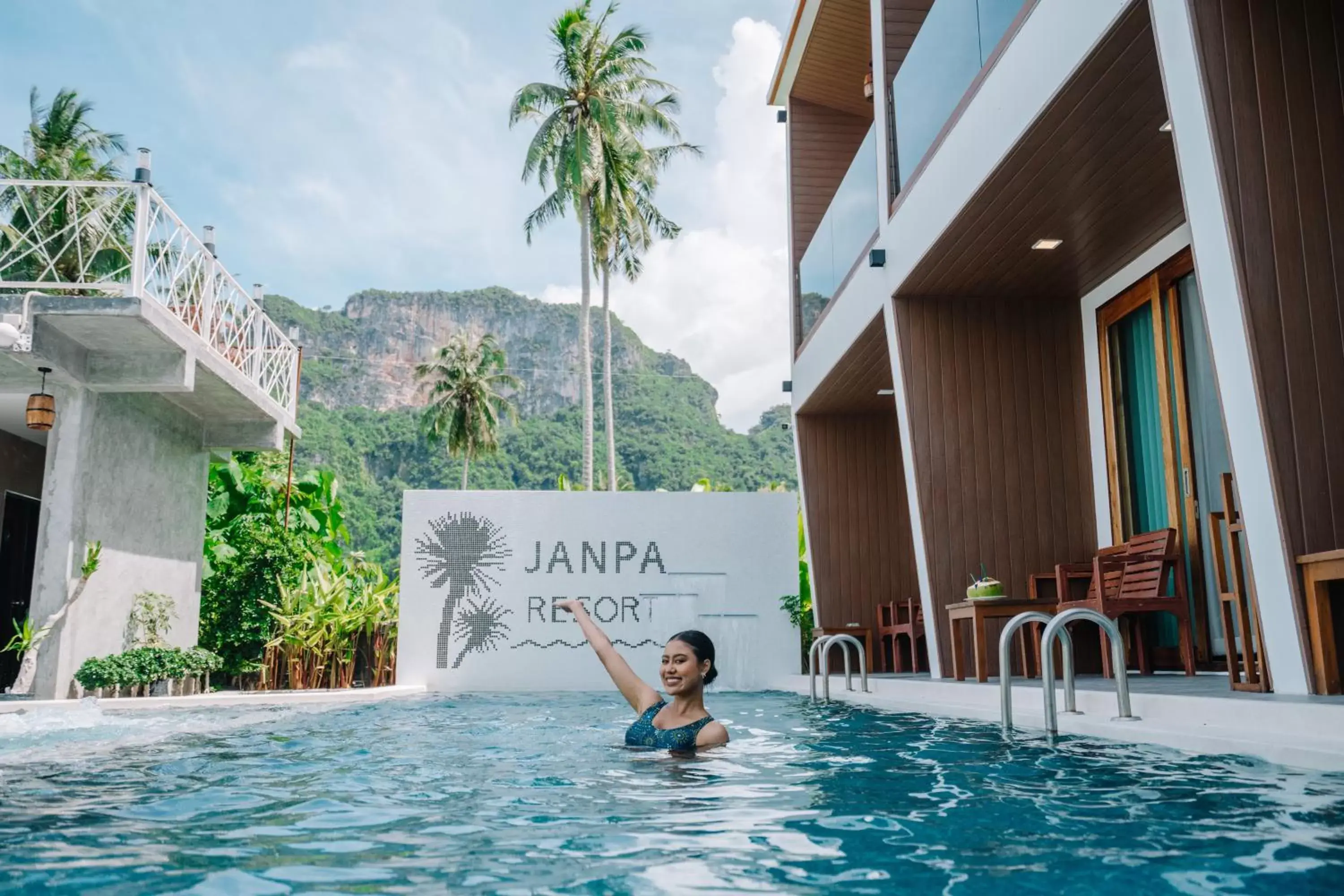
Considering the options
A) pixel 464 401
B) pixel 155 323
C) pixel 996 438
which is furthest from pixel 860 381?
pixel 464 401

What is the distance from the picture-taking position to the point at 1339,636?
12.8ft

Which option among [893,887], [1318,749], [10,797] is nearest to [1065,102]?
[1318,749]

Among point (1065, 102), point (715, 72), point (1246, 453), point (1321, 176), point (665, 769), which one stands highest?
point (715, 72)

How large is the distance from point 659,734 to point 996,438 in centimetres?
481

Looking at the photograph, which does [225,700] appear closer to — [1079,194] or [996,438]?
[996,438]

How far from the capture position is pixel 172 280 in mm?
9391

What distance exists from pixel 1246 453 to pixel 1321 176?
109 centimetres

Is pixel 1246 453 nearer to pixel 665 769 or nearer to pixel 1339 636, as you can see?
pixel 1339 636

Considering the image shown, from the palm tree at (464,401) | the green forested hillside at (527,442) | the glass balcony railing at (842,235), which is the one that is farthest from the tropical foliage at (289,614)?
the green forested hillside at (527,442)

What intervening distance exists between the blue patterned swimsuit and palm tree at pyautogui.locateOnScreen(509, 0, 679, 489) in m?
18.0

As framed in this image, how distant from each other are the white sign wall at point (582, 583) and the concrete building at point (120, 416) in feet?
8.21

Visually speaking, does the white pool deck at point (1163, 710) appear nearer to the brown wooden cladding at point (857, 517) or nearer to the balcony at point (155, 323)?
the balcony at point (155, 323)

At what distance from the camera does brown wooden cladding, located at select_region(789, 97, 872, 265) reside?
12.8m

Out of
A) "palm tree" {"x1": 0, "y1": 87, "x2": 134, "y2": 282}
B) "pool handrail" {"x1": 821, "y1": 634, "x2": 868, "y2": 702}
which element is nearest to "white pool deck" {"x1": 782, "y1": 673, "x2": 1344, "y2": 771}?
"pool handrail" {"x1": 821, "y1": 634, "x2": 868, "y2": 702}
